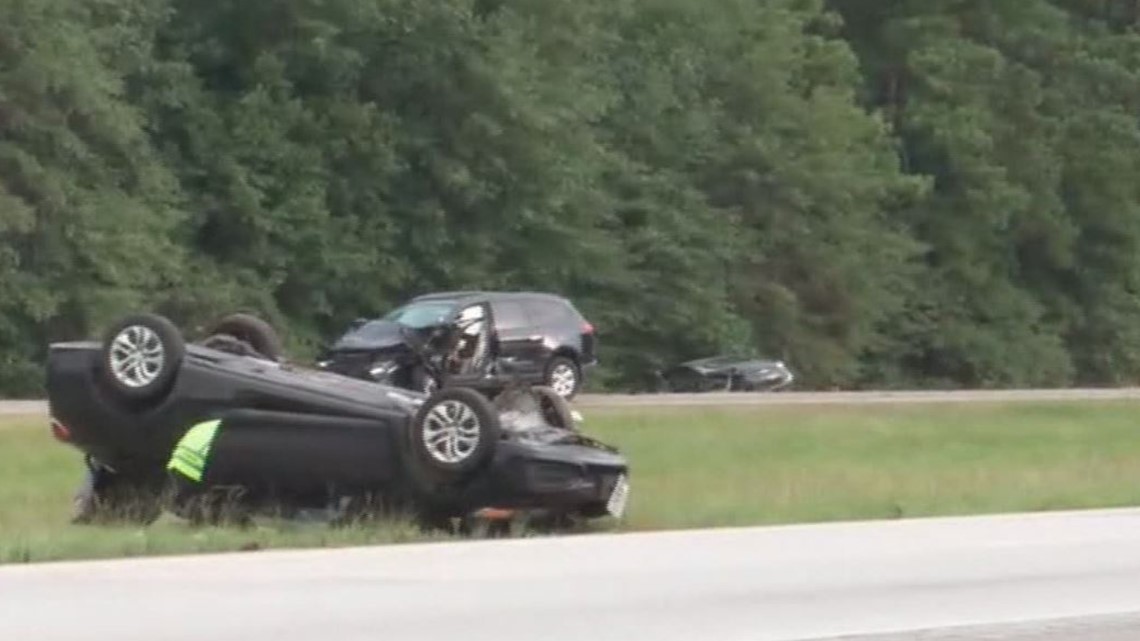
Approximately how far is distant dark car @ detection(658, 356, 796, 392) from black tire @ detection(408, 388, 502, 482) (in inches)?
1462

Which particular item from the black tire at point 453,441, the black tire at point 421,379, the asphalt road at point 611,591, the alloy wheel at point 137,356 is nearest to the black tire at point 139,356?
the alloy wheel at point 137,356

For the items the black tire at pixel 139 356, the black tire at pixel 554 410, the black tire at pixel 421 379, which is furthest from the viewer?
the black tire at pixel 421 379

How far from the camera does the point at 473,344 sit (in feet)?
108

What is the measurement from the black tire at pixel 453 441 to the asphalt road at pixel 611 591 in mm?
1892

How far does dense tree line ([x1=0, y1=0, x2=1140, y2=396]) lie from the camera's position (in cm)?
4797

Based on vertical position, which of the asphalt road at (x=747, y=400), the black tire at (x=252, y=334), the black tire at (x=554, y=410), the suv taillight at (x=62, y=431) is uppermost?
the black tire at (x=252, y=334)

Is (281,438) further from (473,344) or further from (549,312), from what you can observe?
(549,312)

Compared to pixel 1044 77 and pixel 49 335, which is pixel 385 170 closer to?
pixel 49 335

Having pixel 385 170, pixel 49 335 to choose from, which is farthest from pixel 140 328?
pixel 385 170

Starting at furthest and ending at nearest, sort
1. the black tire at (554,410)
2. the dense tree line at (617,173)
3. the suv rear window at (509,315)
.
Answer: the dense tree line at (617,173), the suv rear window at (509,315), the black tire at (554,410)

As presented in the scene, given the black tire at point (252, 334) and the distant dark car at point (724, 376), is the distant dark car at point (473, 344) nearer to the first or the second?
the black tire at point (252, 334)

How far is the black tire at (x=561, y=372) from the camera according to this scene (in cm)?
3612

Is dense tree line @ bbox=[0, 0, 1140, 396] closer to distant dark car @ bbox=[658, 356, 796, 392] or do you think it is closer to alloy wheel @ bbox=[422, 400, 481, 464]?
distant dark car @ bbox=[658, 356, 796, 392]

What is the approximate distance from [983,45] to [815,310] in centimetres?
1168
